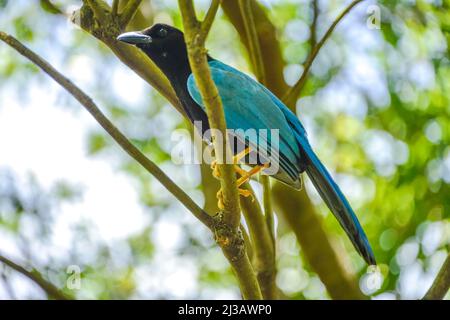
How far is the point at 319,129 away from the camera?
27.2ft

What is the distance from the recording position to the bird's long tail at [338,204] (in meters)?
4.83

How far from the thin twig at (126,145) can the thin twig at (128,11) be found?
27.9 inches

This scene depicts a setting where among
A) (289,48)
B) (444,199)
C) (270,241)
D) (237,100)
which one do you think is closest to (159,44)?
(237,100)

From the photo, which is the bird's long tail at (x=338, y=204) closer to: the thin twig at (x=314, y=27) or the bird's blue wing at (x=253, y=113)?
the bird's blue wing at (x=253, y=113)

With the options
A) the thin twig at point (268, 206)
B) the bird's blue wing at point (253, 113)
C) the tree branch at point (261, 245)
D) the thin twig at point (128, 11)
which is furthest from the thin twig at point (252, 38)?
the thin twig at point (128, 11)

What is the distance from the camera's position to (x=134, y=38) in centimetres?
535

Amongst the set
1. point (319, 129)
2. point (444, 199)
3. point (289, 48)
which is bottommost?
point (444, 199)

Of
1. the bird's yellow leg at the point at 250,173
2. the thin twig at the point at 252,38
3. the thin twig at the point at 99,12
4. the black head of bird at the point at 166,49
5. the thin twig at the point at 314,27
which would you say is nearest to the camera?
the thin twig at the point at 99,12

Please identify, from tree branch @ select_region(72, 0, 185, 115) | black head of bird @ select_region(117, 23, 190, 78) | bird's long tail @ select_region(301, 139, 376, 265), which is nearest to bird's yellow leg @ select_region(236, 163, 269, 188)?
bird's long tail @ select_region(301, 139, 376, 265)

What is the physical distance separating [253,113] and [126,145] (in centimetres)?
146

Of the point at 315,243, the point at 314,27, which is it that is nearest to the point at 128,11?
the point at 314,27

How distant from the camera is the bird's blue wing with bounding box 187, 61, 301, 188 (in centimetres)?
516

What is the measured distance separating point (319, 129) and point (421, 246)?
2035 millimetres
